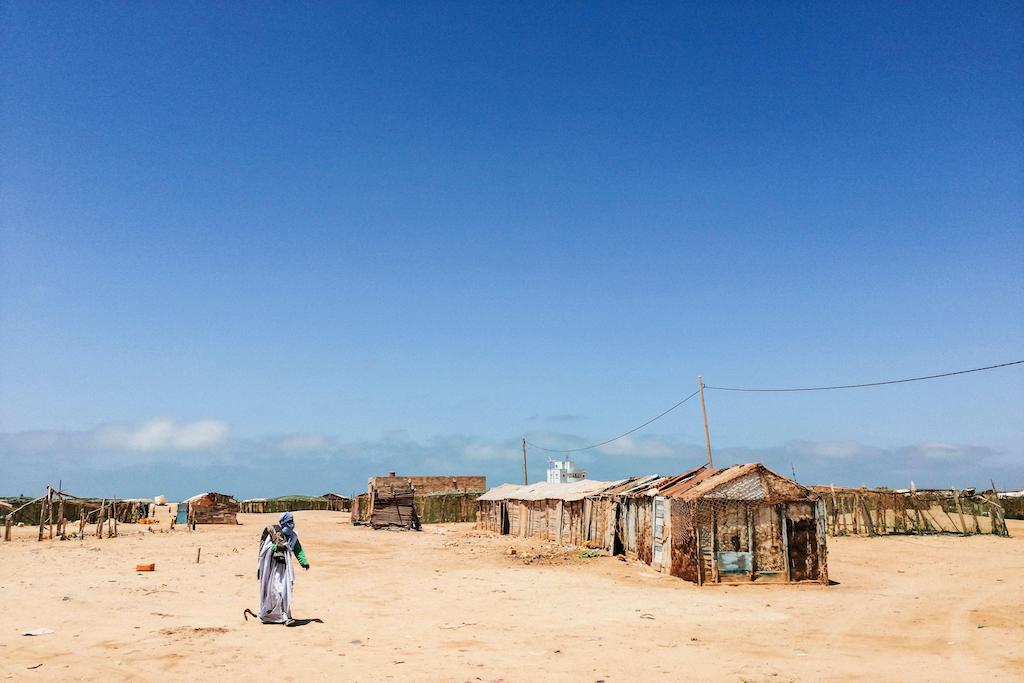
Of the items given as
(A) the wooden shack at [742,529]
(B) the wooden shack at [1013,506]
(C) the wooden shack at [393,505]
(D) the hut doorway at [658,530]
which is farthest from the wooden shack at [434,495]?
(B) the wooden shack at [1013,506]

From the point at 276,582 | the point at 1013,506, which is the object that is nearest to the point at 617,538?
the point at 276,582

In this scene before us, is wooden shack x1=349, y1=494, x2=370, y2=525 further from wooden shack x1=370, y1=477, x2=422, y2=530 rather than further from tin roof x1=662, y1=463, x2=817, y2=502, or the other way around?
tin roof x1=662, y1=463, x2=817, y2=502

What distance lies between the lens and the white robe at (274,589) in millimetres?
13531

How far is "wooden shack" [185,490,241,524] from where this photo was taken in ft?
157

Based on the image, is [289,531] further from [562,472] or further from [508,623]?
[562,472]

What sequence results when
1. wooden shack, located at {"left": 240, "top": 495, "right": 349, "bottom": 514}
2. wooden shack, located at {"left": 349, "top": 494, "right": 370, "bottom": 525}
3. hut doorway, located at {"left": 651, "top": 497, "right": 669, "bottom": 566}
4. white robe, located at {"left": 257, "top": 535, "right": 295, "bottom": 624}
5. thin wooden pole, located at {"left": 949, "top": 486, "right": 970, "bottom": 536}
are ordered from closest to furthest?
white robe, located at {"left": 257, "top": 535, "right": 295, "bottom": 624}
hut doorway, located at {"left": 651, "top": 497, "right": 669, "bottom": 566}
thin wooden pole, located at {"left": 949, "top": 486, "right": 970, "bottom": 536}
wooden shack, located at {"left": 349, "top": 494, "right": 370, "bottom": 525}
wooden shack, located at {"left": 240, "top": 495, "right": 349, "bottom": 514}

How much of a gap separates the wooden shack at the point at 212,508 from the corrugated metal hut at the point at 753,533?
38.0 metres

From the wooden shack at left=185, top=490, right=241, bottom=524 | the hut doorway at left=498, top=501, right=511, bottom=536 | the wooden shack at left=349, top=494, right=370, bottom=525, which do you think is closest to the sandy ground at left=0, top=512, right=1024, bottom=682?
the hut doorway at left=498, top=501, right=511, bottom=536

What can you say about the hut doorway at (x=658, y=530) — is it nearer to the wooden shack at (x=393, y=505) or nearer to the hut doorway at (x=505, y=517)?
the hut doorway at (x=505, y=517)

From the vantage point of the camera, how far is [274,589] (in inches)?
533

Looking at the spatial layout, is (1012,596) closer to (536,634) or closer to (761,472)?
(761,472)

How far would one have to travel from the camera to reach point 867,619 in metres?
14.8

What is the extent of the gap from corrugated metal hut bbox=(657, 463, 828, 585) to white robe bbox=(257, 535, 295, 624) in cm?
1107

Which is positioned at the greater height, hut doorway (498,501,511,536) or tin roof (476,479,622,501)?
tin roof (476,479,622,501)
